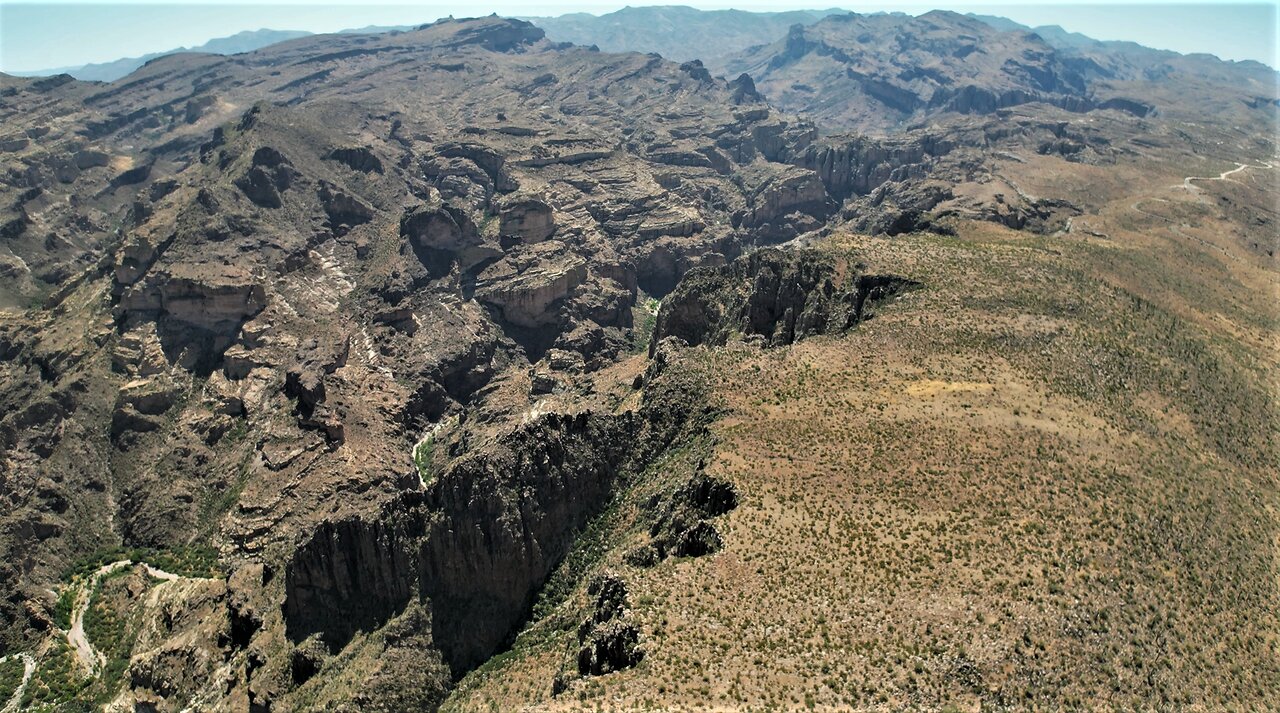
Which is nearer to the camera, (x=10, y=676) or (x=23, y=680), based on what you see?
(x=23, y=680)

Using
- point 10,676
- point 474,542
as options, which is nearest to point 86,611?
point 10,676

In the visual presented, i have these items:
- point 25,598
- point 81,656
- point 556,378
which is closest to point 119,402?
point 25,598

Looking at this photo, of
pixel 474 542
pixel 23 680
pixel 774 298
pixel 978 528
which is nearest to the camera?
pixel 978 528

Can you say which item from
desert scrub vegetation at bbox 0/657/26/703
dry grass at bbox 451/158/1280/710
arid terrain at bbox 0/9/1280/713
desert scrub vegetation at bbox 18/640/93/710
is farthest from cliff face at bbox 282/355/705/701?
desert scrub vegetation at bbox 0/657/26/703

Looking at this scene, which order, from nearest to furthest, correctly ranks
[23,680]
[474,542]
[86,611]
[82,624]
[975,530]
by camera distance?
[975,530]
[474,542]
[23,680]
[82,624]
[86,611]

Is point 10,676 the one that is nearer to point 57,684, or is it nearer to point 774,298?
point 57,684

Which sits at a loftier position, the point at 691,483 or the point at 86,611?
the point at 691,483
